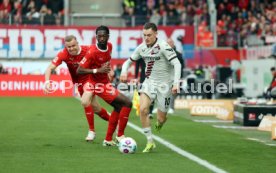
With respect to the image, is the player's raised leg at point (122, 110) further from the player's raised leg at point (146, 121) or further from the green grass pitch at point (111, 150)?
the player's raised leg at point (146, 121)

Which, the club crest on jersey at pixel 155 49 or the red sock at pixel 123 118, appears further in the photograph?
the red sock at pixel 123 118

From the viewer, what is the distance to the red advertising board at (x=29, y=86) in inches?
1481

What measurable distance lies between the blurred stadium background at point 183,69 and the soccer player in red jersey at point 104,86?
1.62ft

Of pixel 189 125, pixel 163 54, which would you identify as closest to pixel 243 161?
pixel 163 54

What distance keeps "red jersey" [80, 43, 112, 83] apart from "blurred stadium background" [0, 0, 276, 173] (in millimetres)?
1169

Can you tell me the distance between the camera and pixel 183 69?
3247cm

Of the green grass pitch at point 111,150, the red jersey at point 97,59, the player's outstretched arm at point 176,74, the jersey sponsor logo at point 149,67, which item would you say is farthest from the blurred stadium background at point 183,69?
the jersey sponsor logo at point 149,67

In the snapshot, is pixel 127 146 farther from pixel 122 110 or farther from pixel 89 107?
pixel 89 107

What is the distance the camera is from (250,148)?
15.3 meters

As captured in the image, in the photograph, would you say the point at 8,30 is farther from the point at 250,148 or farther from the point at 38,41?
the point at 250,148

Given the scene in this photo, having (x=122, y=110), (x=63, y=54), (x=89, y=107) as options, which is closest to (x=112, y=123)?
(x=122, y=110)

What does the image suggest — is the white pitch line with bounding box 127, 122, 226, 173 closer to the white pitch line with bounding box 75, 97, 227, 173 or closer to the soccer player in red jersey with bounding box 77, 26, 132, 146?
the white pitch line with bounding box 75, 97, 227, 173

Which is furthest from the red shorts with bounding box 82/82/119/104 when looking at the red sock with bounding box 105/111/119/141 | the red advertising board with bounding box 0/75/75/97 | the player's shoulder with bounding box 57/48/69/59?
the red advertising board with bounding box 0/75/75/97

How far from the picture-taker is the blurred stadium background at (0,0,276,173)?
55.6 ft
